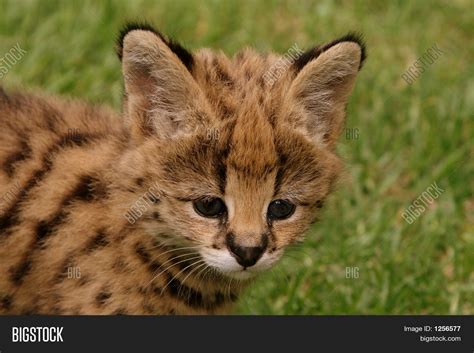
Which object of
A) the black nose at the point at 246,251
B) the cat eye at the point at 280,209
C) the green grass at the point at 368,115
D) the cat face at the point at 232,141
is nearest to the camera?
the black nose at the point at 246,251

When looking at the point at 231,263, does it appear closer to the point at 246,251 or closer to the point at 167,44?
the point at 246,251

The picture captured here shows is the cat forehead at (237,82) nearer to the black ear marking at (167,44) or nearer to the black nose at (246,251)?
the black ear marking at (167,44)

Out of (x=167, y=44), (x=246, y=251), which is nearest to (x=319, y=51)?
(x=167, y=44)

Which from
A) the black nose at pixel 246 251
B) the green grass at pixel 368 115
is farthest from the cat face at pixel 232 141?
the green grass at pixel 368 115

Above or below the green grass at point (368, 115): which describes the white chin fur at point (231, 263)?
below

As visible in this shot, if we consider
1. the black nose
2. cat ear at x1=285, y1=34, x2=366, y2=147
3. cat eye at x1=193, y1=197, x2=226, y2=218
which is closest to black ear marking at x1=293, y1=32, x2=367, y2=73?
cat ear at x1=285, y1=34, x2=366, y2=147

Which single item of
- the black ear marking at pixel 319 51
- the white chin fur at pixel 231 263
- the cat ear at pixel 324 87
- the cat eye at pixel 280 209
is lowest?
the white chin fur at pixel 231 263
